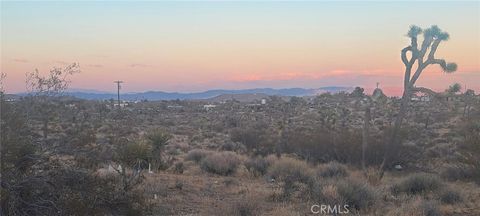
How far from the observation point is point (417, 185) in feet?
46.1

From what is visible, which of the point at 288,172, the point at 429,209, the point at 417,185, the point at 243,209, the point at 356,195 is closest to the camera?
the point at 243,209

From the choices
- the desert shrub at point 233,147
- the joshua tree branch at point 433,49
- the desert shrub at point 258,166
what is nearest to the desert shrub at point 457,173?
the joshua tree branch at point 433,49

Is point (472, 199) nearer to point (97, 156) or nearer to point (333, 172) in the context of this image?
point (333, 172)

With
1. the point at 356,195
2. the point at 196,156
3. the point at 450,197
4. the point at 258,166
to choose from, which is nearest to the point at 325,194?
the point at 356,195

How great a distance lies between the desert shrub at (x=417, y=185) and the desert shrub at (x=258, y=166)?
4.80m

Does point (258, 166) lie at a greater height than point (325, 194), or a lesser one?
lesser

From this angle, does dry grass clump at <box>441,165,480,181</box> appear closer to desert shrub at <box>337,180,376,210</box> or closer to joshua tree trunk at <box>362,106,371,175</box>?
joshua tree trunk at <box>362,106,371,175</box>

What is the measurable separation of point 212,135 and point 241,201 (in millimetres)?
26954

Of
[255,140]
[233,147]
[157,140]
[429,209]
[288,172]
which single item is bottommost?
[233,147]

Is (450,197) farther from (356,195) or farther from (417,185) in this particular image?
(356,195)

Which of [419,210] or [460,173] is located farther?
[460,173]

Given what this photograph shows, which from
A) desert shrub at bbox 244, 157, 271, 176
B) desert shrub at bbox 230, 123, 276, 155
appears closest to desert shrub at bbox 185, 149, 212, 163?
desert shrub at bbox 244, 157, 271, 176

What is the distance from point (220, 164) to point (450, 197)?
7.94 metres

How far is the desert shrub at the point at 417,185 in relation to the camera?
13.9 metres
